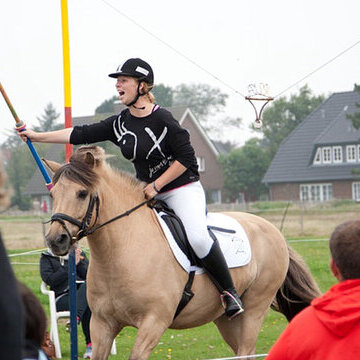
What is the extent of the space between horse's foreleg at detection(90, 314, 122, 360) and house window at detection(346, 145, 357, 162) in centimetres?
5381

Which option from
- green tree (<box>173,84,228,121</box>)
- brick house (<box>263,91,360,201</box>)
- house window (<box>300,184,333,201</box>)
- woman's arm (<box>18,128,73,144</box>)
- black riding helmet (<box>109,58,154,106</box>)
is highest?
black riding helmet (<box>109,58,154,106</box>)

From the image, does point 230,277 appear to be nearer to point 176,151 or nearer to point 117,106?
point 176,151

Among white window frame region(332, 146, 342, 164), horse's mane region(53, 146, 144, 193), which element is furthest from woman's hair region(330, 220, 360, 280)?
white window frame region(332, 146, 342, 164)

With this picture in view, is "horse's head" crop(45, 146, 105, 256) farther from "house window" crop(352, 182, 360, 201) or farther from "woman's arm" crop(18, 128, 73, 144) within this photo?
"house window" crop(352, 182, 360, 201)

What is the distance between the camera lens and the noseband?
5805 millimetres

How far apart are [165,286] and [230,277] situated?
790mm

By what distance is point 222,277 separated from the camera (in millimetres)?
6762

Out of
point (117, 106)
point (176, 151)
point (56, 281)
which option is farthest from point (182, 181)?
point (117, 106)

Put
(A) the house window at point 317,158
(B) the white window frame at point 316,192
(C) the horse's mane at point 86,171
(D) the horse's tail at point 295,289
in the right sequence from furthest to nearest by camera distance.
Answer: (A) the house window at point 317,158, (B) the white window frame at point 316,192, (D) the horse's tail at point 295,289, (C) the horse's mane at point 86,171

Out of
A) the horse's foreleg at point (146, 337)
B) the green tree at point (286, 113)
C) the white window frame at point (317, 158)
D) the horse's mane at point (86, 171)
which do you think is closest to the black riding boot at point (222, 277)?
the horse's foreleg at point (146, 337)

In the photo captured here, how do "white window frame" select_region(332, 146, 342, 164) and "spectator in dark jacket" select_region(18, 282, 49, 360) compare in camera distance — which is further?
"white window frame" select_region(332, 146, 342, 164)

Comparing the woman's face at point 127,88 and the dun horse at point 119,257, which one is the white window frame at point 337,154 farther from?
the woman's face at point 127,88

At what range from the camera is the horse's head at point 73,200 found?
577 cm

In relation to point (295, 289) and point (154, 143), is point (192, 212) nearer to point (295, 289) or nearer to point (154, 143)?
point (154, 143)
